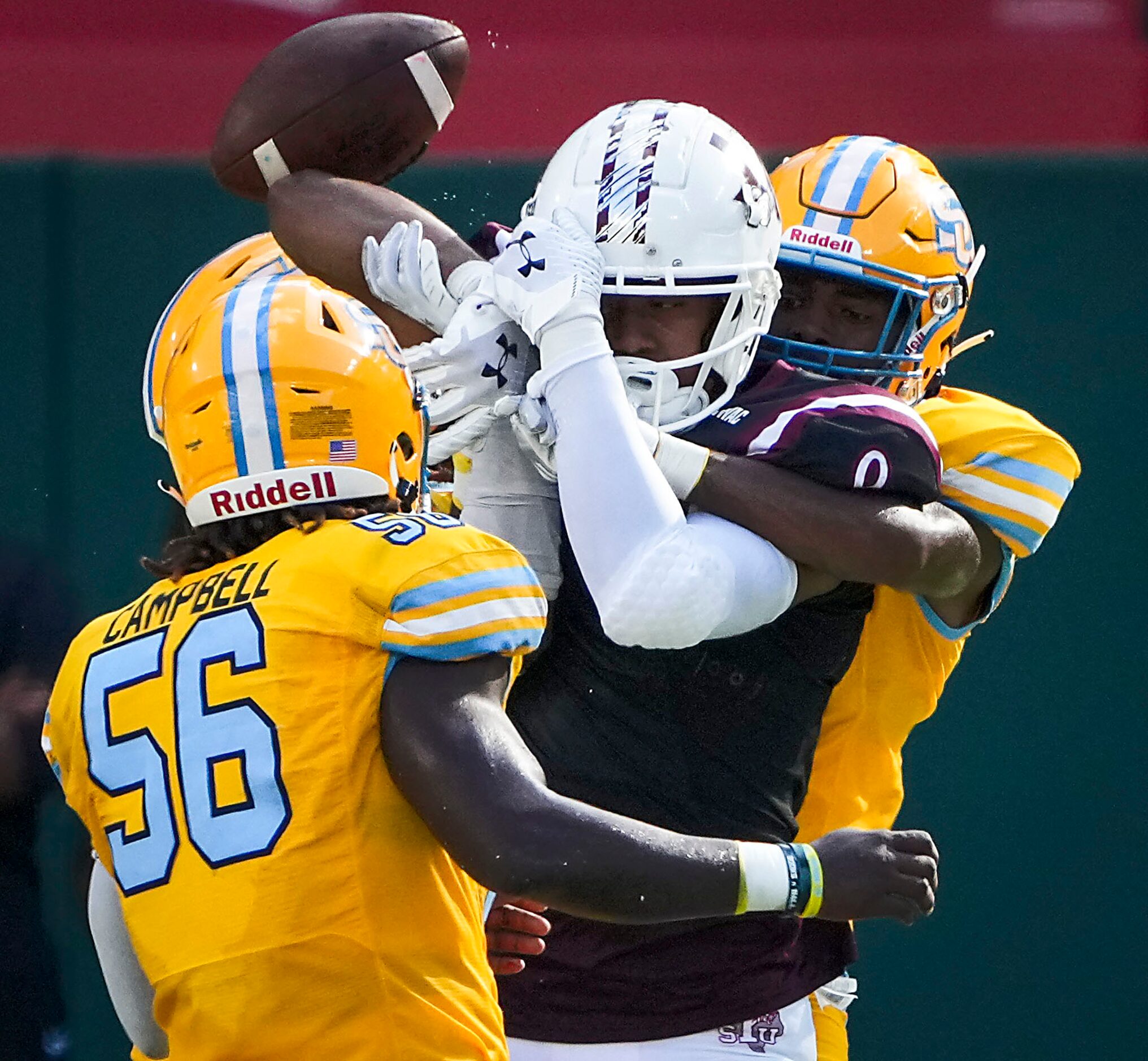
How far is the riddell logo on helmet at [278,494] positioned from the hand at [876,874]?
590mm

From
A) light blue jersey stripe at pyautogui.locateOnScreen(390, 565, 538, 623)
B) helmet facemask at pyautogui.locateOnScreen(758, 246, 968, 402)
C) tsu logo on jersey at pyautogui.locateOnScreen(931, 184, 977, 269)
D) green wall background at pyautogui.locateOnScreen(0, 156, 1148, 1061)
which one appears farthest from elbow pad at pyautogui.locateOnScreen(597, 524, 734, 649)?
green wall background at pyautogui.locateOnScreen(0, 156, 1148, 1061)

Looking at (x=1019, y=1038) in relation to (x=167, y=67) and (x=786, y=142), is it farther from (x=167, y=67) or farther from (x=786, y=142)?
(x=167, y=67)

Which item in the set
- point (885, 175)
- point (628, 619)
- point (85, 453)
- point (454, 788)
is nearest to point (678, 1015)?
point (628, 619)

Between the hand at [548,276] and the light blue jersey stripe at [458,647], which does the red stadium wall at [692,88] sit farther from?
the light blue jersey stripe at [458,647]

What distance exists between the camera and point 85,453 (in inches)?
153

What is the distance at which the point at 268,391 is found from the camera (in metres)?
1.75

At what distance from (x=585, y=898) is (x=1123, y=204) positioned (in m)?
2.57

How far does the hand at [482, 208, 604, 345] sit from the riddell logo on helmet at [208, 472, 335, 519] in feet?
Result: 1.12

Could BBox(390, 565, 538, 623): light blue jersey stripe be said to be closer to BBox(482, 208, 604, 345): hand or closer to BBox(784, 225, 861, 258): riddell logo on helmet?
BBox(482, 208, 604, 345): hand

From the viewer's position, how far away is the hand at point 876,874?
1764mm

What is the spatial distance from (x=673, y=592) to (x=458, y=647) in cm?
36

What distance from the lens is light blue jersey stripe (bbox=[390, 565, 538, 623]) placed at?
1596mm

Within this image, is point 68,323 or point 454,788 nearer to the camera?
point 454,788

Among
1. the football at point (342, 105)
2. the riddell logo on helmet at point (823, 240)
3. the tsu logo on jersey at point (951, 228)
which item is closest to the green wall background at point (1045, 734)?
the football at point (342, 105)
